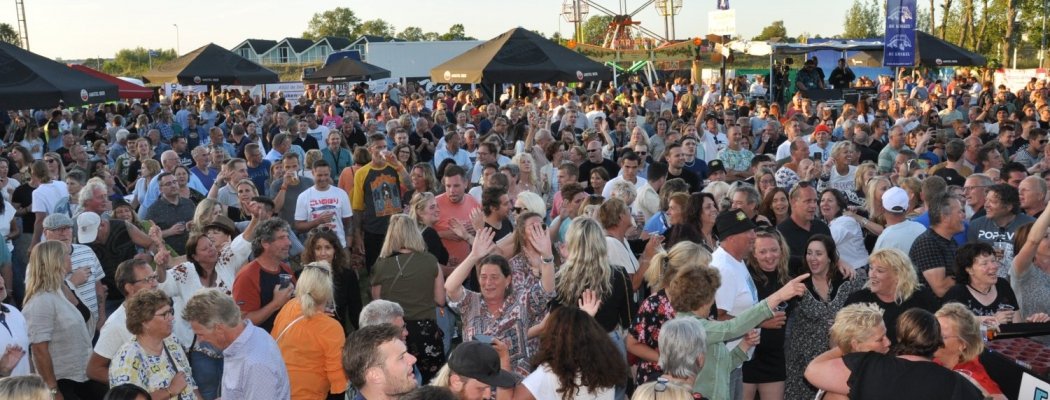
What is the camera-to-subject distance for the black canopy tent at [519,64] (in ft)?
46.6

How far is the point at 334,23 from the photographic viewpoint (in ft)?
465

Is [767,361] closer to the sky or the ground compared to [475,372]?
closer to the ground

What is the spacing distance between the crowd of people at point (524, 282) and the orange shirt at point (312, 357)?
1cm

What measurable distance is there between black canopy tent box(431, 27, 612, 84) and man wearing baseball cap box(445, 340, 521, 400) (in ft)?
33.2

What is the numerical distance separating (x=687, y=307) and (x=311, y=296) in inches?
77.9

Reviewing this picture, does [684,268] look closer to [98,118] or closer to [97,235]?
[97,235]

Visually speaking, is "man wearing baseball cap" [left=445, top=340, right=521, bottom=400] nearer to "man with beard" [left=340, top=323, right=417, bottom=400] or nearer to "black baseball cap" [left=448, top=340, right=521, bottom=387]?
"black baseball cap" [left=448, top=340, right=521, bottom=387]

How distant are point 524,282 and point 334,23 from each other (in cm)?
14135

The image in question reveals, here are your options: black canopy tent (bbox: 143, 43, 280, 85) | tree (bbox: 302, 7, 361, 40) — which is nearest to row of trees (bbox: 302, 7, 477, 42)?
tree (bbox: 302, 7, 361, 40)

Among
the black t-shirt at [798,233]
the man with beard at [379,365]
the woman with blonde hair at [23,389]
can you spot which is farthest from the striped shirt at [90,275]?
the black t-shirt at [798,233]

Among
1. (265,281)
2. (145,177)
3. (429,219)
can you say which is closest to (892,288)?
(429,219)

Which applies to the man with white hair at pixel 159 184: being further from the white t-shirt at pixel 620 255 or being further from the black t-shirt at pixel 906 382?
the black t-shirt at pixel 906 382

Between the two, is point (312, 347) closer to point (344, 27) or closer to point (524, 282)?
point (524, 282)

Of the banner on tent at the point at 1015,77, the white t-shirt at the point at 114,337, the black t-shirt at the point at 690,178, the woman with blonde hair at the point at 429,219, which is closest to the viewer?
the white t-shirt at the point at 114,337
